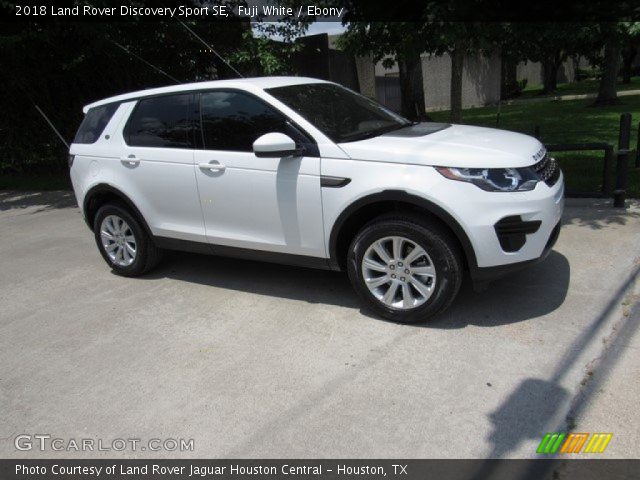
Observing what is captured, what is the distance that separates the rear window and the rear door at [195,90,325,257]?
47.6 inches

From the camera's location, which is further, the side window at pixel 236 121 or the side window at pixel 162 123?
the side window at pixel 162 123

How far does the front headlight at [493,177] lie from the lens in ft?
12.5

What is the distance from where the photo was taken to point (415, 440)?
2.94m

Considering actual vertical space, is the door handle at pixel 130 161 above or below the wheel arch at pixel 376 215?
above

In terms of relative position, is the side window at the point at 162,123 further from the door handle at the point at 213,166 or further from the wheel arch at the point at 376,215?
the wheel arch at the point at 376,215

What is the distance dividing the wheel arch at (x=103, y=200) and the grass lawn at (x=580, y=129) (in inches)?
204

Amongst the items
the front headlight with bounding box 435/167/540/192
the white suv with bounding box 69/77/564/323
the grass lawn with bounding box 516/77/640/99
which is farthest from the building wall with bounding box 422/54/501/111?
the front headlight with bounding box 435/167/540/192

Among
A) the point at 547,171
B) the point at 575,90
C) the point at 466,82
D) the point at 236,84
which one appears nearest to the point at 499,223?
the point at 547,171

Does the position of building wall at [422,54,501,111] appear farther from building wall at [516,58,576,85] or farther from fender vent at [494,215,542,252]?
fender vent at [494,215,542,252]

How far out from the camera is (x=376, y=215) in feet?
14.2

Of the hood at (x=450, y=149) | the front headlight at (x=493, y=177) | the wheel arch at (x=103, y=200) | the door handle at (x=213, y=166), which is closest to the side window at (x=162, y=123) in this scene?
the door handle at (x=213, y=166)

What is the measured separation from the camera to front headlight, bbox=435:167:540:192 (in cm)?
381

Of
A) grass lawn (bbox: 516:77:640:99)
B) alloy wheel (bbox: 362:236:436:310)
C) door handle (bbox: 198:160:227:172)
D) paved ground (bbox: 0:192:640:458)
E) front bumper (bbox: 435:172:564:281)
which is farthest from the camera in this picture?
grass lawn (bbox: 516:77:640:99)

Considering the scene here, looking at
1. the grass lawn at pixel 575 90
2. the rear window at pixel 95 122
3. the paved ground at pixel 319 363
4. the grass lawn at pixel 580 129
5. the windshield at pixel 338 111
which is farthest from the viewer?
the grass lawn at pixel 575 90
